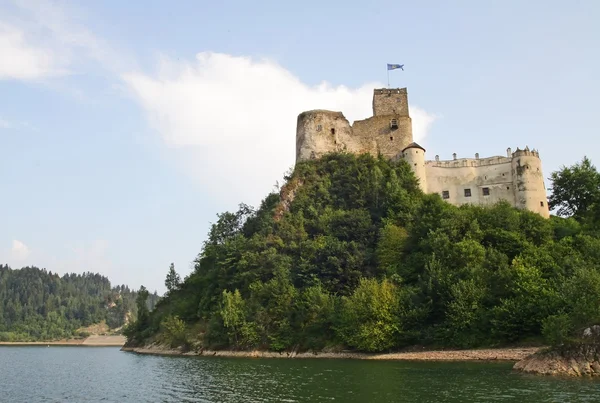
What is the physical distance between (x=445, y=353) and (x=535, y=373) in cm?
1143

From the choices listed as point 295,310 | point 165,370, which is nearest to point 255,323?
point 295,310

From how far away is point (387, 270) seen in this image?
4831 cm

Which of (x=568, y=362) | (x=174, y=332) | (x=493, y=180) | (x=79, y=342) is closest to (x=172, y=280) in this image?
(x=174, y=332)

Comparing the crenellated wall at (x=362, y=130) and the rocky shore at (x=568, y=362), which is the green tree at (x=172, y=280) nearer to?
the crenellated wall at (x=362, y=130)

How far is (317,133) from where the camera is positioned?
68.6 metres

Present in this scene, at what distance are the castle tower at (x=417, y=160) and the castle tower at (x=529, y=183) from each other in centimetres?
974

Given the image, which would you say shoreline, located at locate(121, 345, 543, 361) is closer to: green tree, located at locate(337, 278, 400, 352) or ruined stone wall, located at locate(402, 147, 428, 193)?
green tree, located at locate(337, 278, 400, 352)

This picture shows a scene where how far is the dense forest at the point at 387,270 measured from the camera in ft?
126

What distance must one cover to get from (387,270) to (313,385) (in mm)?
22897

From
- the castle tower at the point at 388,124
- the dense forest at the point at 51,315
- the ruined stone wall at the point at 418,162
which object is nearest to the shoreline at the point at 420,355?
the ruined stone wall at the point at 418,162

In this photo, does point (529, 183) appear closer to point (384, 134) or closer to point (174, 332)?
point (384, 134)

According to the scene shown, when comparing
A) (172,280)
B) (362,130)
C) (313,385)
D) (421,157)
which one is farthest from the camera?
(172,280)

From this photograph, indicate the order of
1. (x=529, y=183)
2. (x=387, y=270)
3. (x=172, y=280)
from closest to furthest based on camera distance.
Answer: (x=387, y=270) < (x=529, y=183) < (x=172, y=280)

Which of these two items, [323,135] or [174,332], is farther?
[323,135]
